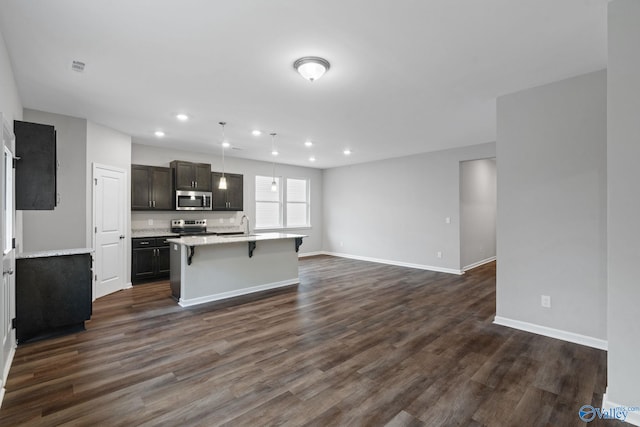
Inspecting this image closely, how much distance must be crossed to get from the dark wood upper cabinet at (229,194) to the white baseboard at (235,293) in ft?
8.64

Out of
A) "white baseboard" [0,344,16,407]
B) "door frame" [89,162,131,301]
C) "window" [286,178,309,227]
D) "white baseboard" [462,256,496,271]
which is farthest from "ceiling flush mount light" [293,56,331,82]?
"window" [286,178,309,227]

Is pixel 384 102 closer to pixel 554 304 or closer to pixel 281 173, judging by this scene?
pixel 554 304

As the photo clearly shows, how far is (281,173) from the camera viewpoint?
8438 millimetres

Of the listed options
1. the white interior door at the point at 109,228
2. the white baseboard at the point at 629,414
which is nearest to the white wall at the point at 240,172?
the white interior door at the point at 109,228

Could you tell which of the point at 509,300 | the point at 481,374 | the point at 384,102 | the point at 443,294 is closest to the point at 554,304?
the point at 509,300

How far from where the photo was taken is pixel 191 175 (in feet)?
20.9

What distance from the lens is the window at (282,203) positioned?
8059 mm

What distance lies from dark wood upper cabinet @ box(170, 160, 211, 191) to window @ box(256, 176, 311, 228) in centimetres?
158

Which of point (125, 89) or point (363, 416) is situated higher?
point (125, 89)

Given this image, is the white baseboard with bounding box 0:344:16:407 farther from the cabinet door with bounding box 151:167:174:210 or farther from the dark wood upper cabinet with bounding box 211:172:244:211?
the dark wood upper cabinet with bounding box 211:172:244:211

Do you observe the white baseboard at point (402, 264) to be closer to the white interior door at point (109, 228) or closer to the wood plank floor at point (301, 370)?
the wood plank floor at point (301, 370)

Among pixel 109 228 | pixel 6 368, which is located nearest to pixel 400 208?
pixel 109 228

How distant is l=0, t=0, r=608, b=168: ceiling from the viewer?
6.78 ft

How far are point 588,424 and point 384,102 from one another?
3.41 meters
